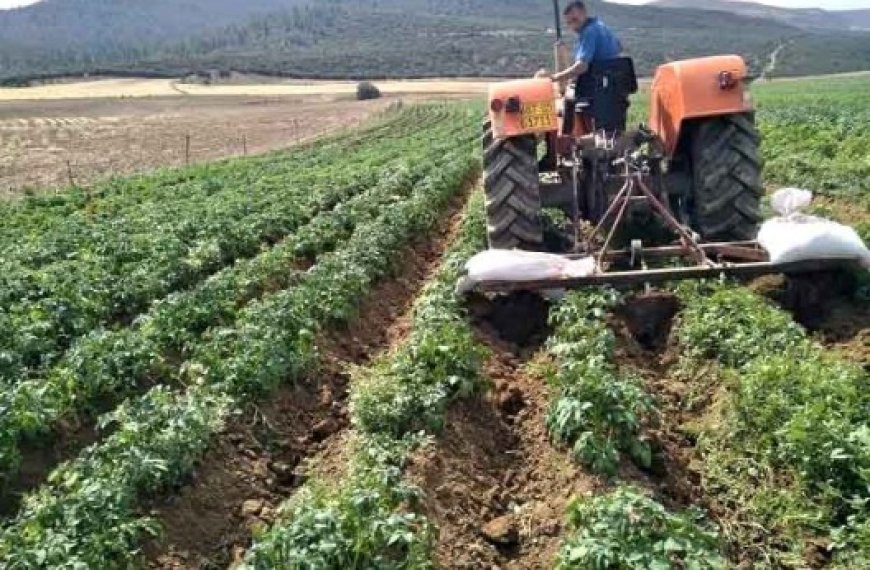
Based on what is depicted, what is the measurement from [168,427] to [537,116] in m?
4.80

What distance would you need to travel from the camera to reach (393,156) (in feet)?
87.5

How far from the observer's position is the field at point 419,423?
484 centimetres

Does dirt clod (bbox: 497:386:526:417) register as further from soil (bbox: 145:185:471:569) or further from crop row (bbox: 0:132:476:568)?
crop row (bbox: 0:132:476:568)

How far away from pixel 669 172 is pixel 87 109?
58075 millimetres

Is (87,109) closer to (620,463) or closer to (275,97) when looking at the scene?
(275,97)

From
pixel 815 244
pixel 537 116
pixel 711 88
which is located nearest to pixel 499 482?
pixel 815 244

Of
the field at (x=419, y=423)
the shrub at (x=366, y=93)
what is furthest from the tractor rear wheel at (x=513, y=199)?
the shrub at (x=366, y=93)

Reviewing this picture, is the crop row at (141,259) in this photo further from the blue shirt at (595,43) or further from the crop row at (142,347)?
the blue shirt at (595,43)

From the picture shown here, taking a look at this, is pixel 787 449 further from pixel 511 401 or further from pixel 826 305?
pixel 826 305

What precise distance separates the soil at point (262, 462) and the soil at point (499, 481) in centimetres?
78

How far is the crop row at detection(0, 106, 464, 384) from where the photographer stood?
8938 millimetres

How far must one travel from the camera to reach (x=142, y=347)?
787cm

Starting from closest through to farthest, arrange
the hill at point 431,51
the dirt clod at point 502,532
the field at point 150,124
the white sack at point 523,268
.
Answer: the dirt clod at point 502,532 → the white sack at point 523,268 → the field at point 150,124 → the hill at point 431,51

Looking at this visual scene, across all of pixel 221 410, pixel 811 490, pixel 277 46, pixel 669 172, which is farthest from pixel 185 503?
pixel 277 46
